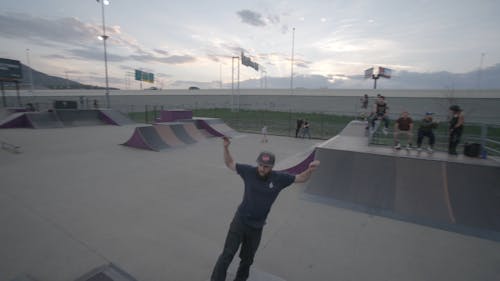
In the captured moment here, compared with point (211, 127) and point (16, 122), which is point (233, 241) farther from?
point (16, 122)

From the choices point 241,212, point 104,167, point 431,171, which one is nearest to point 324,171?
point 431,171

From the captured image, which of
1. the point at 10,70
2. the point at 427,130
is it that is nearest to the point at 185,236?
the point at 427,130

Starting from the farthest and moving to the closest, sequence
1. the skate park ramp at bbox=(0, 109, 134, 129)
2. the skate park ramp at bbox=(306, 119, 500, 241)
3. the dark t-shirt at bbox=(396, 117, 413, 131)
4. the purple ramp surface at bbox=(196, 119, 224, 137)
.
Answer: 1. the skate park ramp at bbox=(0, 109, 134, 129)
2. the purple ramp surface at bbox=(196, 119, 224, 137)
3. the dark t-shirt at bbox=(396, 117, 413, 131)
4. the skate park ramp at bbox=(306, 119, 500, 241)

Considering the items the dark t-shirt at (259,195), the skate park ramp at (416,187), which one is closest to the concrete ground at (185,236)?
the skate park ramp at (416,187)

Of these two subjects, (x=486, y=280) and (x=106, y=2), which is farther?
(x=106, y=2)

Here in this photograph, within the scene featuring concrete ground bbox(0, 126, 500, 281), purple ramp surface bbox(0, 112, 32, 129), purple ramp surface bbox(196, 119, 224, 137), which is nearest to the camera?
concrete ground bbox(0, 126, 500, 281)

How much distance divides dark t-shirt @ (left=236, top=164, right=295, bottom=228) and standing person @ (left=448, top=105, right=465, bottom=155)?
6439 mm

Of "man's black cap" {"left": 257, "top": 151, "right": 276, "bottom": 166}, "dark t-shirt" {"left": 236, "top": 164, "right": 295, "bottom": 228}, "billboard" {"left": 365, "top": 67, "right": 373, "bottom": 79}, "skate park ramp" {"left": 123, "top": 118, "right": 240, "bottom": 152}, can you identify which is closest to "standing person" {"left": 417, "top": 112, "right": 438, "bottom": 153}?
"skate park ramp" {"left": 123, "top": 118, "right": 240, "bottom": 152}

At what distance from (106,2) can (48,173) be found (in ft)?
79.9

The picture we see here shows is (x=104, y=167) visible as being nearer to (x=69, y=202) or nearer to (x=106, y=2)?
(x=69, y=202)

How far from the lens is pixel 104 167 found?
8352mm

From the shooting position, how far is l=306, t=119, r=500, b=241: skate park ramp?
4727mm

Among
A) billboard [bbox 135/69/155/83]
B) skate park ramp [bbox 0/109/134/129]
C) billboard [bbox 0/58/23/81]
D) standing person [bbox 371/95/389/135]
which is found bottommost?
skate park ramp [bbox 0/109/134/129]

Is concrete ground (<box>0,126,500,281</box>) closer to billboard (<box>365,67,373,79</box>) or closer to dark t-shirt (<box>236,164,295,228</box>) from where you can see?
dark t-shirt (<box>236,164,295,228</box>)
